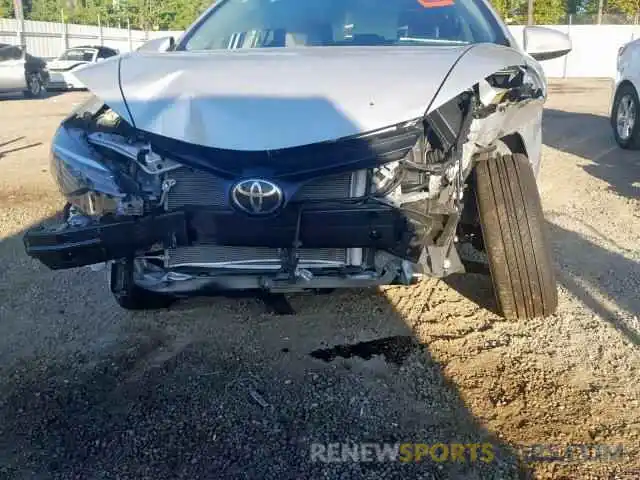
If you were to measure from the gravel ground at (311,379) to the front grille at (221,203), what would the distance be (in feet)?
1.75

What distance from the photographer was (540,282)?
3.26 m

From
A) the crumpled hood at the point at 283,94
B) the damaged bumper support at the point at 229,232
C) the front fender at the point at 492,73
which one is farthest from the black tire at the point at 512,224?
the damaged bumper support at the point at 229,232

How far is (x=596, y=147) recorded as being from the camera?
8.95 meters

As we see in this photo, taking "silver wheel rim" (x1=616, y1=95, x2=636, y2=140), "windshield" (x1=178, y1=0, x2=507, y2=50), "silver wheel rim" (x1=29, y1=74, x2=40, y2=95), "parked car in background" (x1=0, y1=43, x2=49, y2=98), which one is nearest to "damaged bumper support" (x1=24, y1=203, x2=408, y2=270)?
"windshield" (x1=178, y1=0, x2=507, y2=50)

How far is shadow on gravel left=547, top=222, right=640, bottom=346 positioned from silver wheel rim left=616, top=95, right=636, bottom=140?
13.8 ft

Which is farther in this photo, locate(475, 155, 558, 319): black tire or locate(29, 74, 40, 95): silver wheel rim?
locate(29, 74, 40, 95): silver wheel rim

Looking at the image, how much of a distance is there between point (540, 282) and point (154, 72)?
2029mm

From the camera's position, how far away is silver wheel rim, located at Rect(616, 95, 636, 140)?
27.4ft

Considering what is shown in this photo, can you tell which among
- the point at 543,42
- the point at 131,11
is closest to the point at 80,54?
the point at 543,42

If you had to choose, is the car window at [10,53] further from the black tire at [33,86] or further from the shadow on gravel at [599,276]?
the shadow on gravel at [599,276]

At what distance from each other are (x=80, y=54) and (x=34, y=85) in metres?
2.98

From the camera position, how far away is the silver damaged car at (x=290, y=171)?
258 cm

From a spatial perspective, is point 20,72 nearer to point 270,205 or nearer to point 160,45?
point 160,45

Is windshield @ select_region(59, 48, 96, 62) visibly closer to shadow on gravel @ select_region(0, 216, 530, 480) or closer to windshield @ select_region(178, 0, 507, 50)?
windshield @ select_region(178, 0, 507, 50)
